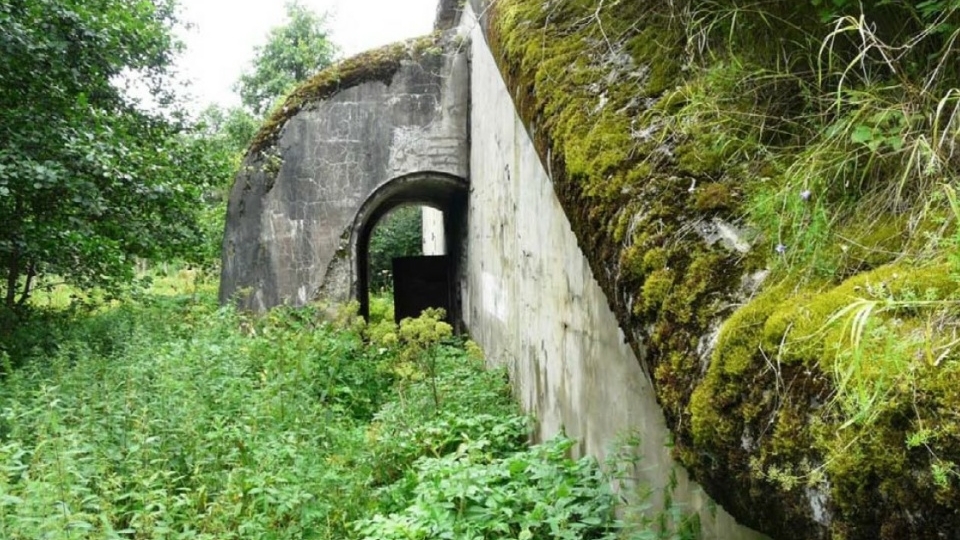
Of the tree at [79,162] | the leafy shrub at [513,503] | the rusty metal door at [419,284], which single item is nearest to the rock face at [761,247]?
the leafy shrub at [513,503]


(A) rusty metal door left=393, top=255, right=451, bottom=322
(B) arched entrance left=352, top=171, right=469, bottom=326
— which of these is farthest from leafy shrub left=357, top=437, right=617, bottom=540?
(A) rusty metal door left=393, top=255, right=451, bottom=322

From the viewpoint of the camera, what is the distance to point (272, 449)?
431 cm

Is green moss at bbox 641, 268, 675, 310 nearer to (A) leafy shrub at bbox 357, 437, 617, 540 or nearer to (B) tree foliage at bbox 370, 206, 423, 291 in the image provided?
(A) leafy shrub at bbox 357, 437, 617, 540

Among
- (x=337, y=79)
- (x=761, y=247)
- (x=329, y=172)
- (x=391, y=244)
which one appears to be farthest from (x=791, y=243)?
(x=391, y=244)

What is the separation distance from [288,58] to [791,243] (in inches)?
955

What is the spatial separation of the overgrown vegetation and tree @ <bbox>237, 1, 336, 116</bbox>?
17.9 metres

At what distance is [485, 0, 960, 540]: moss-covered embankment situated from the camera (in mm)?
1012

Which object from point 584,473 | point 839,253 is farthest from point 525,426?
point 839,253

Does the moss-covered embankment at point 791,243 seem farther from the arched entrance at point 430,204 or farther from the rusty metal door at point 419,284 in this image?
the rusty metal door at point 419,284

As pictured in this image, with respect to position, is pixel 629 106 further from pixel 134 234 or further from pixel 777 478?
pixel 134 234

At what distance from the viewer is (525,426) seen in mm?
4766

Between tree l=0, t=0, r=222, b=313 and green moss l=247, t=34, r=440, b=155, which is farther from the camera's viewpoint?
green moss l=247, t=34, r=440, b=155

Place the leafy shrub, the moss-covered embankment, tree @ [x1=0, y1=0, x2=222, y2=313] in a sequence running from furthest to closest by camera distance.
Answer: tree @ [x1=0, y1=0, x2=222, y2=313] < the leafy shrub < the moss-covered embankment

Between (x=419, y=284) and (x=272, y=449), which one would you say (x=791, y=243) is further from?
(x=419, y=284)
